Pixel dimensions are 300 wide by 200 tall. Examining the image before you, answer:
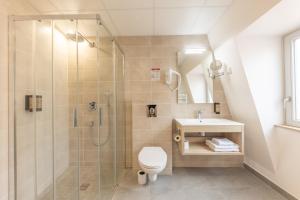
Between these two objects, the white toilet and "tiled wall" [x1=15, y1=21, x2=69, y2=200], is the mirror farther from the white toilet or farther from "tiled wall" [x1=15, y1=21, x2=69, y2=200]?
"tiled wall" [x1=15, y1=21, x2=69, y2=200]

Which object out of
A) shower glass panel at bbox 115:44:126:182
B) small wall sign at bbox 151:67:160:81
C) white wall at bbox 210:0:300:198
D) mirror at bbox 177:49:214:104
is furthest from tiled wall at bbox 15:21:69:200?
white wall at bbox 210:0:300:198

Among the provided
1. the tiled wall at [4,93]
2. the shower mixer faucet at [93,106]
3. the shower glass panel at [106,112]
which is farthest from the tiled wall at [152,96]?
the tiled wall at [4,93]

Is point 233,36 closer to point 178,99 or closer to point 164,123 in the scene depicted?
point 178,99

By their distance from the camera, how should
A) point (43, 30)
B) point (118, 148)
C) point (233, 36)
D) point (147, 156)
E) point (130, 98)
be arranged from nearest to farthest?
point (43, 30) < point (233, 36) < point (147, 156) < point (118, 148) < point (130, 98)

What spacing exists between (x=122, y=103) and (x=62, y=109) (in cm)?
99

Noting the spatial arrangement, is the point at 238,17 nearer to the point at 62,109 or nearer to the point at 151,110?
the point at 151,110

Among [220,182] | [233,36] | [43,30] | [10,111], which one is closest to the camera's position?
[10,111]

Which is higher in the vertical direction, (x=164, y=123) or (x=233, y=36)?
(x=233, y=36)

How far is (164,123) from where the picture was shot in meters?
2.83

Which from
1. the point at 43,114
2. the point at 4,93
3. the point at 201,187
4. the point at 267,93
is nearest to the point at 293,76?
the point at 267,93

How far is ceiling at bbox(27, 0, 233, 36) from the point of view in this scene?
6.36ft

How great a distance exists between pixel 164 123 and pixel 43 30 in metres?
2.00

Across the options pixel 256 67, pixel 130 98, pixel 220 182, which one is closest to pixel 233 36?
pixel 256 67

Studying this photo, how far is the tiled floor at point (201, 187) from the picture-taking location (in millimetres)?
2139
